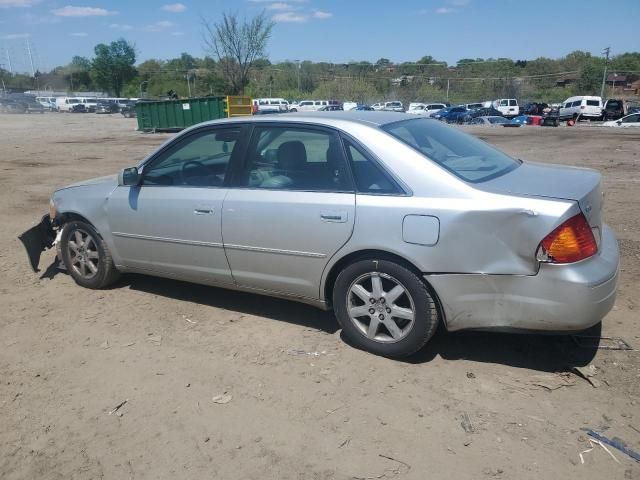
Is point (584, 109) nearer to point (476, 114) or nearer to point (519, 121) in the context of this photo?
point (519, 121)

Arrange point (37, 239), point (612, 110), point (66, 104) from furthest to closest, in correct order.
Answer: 1. point (66, 104)
2. point (612, 110)
3. point (37, 239)

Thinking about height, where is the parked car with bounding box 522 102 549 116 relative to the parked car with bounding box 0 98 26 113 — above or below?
below

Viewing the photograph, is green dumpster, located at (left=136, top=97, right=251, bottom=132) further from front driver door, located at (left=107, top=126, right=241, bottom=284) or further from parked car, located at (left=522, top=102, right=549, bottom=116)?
parked car, located at (left=522, top=102, right=549, bottom=116)

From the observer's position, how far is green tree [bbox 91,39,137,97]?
98875 millimetres

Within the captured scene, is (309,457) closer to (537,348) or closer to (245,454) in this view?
(245,454)

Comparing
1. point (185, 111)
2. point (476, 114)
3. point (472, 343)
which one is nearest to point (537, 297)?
point (472, 343)

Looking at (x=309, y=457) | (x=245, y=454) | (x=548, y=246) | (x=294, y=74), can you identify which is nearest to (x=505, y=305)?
(x=548, y=246)

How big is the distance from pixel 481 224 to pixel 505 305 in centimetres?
50

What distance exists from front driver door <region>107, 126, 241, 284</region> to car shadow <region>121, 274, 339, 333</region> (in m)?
0.41

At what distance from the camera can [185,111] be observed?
29.0 m

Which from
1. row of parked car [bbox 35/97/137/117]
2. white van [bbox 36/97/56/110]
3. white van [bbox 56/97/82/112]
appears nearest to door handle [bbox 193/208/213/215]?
row of parked car [bbox 35/97/137/117]

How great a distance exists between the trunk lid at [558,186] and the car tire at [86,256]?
334 cm

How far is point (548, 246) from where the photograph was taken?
2973 mm

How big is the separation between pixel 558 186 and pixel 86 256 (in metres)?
4.01
